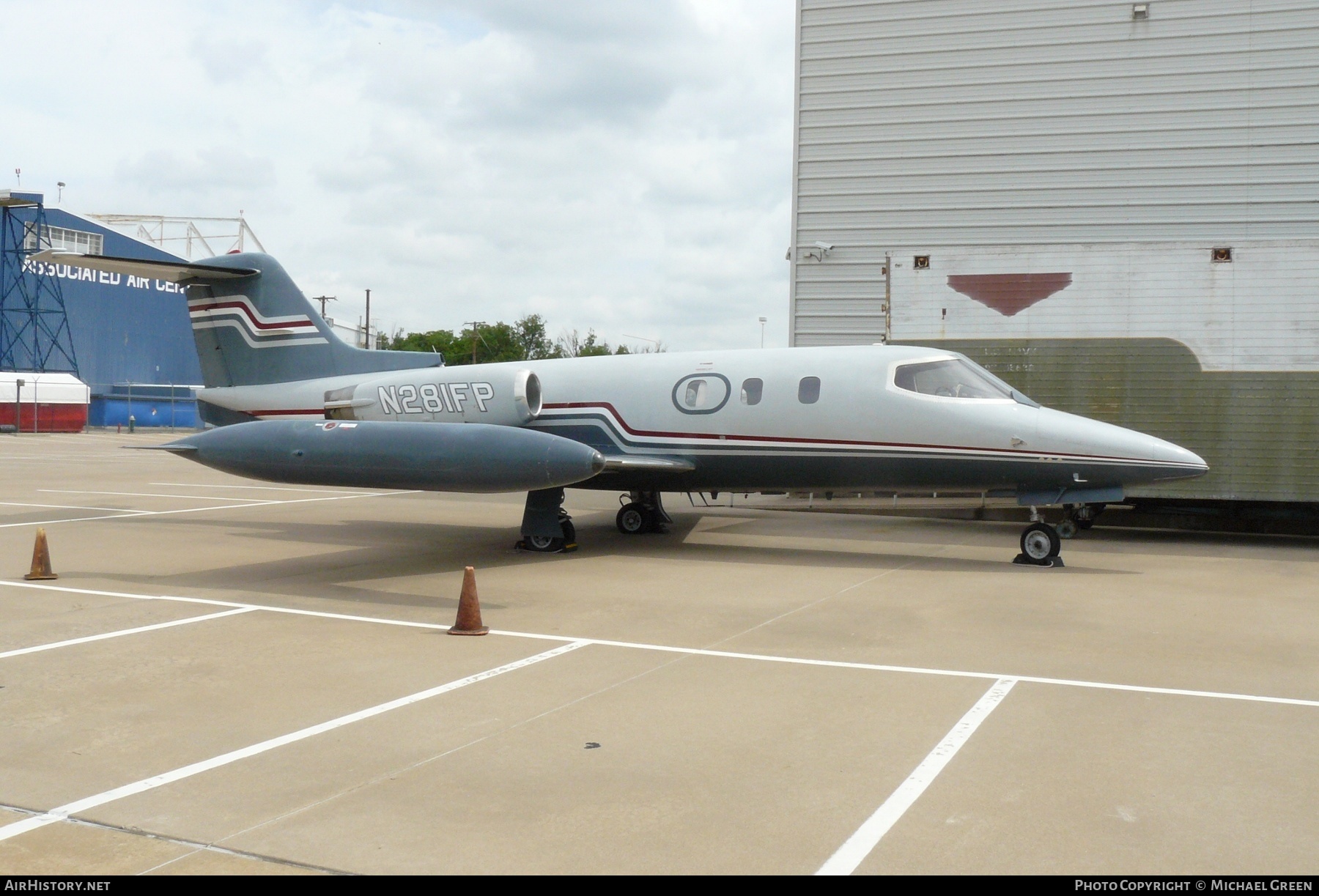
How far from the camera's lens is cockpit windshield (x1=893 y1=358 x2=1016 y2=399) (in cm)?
1227

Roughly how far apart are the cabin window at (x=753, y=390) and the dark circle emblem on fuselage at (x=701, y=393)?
0.59 feet

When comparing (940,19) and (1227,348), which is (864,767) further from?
(940,19)

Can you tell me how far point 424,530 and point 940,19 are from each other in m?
14.1

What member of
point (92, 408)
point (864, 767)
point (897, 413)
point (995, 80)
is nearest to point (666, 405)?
point (897, 413)

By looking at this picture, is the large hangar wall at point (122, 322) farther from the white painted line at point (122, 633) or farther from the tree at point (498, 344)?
the white painted line at point (122, 633)

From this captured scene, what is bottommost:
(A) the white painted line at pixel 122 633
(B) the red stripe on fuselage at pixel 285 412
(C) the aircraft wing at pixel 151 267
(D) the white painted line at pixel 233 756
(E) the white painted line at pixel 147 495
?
(A) the white painted line at pixel 122 633

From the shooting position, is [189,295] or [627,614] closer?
[627,614]

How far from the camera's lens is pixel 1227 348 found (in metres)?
14.3

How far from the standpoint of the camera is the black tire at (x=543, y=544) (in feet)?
43.1

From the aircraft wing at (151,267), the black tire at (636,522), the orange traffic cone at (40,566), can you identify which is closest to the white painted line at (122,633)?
the orange traffic cone at (40,566)

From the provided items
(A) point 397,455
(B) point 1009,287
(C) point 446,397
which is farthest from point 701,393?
(B) point 1009,287

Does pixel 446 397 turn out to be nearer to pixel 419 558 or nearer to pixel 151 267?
pixel 419 558

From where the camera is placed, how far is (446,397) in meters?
14.2

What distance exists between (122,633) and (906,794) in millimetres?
6140
